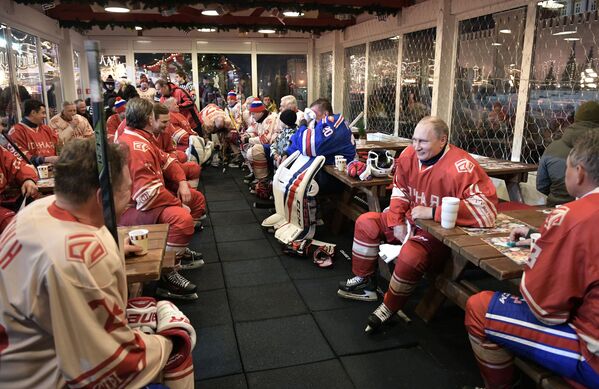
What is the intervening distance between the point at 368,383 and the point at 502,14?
395 cm

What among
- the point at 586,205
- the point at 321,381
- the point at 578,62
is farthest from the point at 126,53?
the point at 586,205

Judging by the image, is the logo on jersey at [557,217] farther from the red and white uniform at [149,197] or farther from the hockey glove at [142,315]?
the red and white uniform at [149,197]

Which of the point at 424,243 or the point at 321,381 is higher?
the point at 424,243

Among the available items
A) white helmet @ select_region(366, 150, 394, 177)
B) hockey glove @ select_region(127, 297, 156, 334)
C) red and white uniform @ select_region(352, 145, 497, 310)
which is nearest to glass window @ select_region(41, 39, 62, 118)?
white helmet @ select_region(366, 150, 394, 177)

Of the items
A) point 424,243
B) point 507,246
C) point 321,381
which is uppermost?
point 507,246

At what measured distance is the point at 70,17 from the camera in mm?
7090

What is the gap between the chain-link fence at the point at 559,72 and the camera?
12.0ft

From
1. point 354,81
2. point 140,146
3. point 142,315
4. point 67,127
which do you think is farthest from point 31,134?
point 354,81

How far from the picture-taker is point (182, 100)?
23.2 feet

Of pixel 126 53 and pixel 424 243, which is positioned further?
pixel 126 53

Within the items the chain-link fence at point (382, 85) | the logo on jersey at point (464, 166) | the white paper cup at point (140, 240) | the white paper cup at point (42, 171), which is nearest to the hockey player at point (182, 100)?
the chain-link fence at point (382, 85)

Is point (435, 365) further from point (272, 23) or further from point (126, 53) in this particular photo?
point (126, 53)

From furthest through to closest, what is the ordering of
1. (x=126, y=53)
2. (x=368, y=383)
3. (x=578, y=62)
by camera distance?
(x=126, y=53), (x=578, y=62), (x=368, y=383)

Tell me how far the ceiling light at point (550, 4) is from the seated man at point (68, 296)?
4.04m
